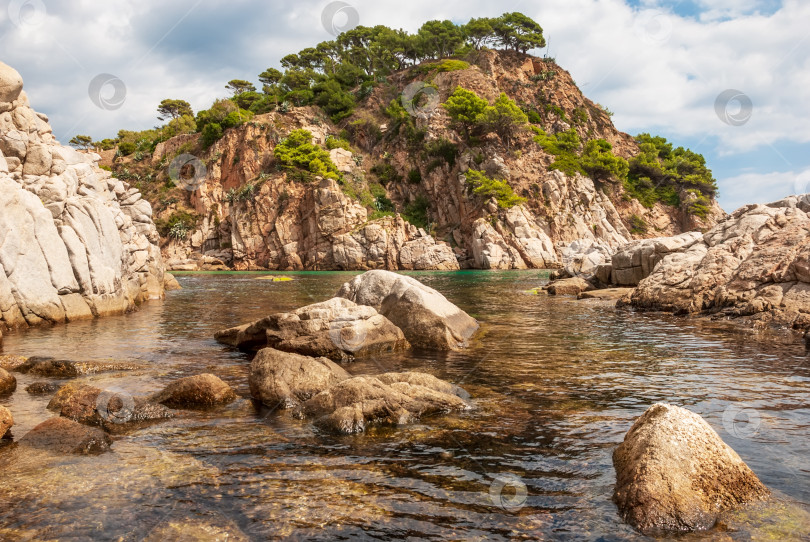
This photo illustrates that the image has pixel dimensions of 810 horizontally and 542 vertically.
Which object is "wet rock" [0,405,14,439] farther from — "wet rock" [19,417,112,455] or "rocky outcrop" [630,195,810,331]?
"rocky outcrop" [630,195,810,331]

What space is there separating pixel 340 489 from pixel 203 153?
95592 millimetres

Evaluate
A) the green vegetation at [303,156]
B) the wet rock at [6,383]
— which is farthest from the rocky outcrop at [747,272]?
the green vegetation at [303,156]

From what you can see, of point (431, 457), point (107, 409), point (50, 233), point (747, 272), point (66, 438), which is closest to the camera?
point (431, 457)

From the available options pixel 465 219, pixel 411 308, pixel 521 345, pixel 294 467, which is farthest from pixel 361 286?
pixel 465 219

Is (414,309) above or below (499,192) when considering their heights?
below

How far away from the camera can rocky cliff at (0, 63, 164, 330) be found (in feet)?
55.3

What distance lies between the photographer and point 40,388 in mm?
9469

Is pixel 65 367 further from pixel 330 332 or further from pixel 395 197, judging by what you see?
pixel 395 197

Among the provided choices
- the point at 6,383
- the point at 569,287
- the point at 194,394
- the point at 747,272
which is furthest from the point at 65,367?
the point at 569,287

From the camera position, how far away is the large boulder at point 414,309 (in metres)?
14.4

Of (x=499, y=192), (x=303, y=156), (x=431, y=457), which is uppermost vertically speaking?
(x=303, y=156)

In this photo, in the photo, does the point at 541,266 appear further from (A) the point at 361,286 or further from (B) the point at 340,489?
(B) the point at 340,489

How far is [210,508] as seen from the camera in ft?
16.8

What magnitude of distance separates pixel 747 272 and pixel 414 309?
12415 mm
